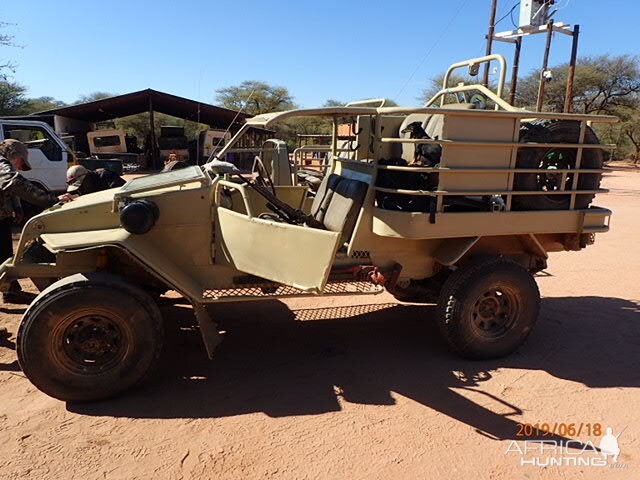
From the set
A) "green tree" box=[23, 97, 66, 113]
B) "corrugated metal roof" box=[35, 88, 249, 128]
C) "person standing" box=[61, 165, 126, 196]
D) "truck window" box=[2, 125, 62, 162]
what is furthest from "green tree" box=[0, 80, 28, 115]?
"person standing" box=[61, 165, 126, 196]

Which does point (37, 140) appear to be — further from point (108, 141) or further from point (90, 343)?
point (108, 141)

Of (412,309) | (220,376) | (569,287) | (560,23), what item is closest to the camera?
(220,376)

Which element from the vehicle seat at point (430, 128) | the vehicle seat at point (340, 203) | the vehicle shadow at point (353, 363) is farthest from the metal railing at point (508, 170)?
the vehicle shadow at point (353, 363)

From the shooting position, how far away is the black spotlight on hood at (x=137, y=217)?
11.1ft

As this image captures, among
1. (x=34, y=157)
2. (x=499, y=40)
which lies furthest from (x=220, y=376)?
(x=499, y=40)

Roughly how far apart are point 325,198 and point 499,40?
13.9 m

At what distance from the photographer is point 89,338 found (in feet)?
11.0

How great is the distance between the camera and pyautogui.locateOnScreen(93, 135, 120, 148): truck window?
23969 millimetres

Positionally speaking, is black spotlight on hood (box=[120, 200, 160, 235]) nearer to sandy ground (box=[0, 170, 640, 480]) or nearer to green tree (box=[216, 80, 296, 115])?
sandy ground (box=[0, 170, 640, 480])

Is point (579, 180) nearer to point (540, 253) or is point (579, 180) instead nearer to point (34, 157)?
point (540, 253)

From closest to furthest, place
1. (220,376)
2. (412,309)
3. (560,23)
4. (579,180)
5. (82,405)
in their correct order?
(82,405), (220,376), (579,180), (412,309), (560,23)

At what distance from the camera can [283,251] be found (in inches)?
133

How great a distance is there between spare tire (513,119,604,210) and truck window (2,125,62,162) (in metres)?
9.33

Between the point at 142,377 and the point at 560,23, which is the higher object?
the point at 560,23
